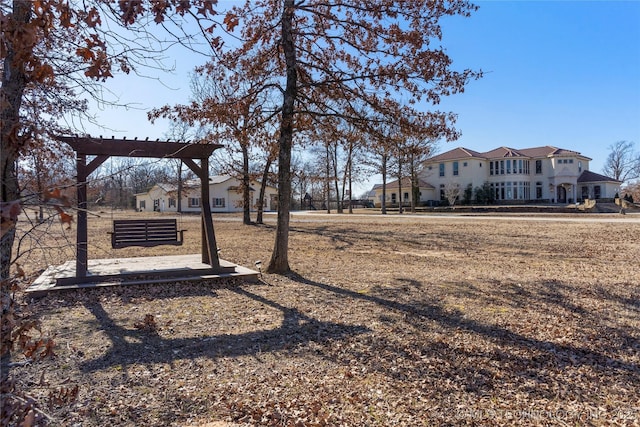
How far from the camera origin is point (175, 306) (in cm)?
638

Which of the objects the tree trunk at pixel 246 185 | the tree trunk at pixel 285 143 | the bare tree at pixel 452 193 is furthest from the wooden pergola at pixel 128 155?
the bare tree at pixel 452 193

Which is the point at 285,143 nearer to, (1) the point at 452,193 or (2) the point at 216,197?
(1) the point at 452,193

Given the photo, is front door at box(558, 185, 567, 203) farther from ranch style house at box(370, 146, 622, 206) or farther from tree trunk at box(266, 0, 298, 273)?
tree trunk at box(266, 0, 298, 273)

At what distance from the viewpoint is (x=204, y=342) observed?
4.94m

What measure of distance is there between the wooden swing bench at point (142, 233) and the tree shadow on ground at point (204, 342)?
9.73 feet

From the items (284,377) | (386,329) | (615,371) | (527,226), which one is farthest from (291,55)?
(527,226)

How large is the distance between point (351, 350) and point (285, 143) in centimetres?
520

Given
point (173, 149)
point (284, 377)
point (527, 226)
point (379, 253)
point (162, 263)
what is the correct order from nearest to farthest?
1. point (284, 377)
2. point (173, 149)
3. point (162, 263)
4. point (379, 253)
5. point (527, 226)

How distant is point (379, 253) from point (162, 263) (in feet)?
20.6

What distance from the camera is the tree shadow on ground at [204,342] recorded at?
448cm

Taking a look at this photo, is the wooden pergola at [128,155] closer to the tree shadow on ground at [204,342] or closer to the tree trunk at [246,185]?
the tree shadow on ground at [204,342]

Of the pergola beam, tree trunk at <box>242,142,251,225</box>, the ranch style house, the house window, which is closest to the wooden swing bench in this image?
the pergola beam

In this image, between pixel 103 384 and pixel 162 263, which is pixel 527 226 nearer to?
pixel 162 263

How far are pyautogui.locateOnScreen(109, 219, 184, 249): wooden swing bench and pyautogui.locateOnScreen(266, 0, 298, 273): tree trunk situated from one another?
2.27 metres
